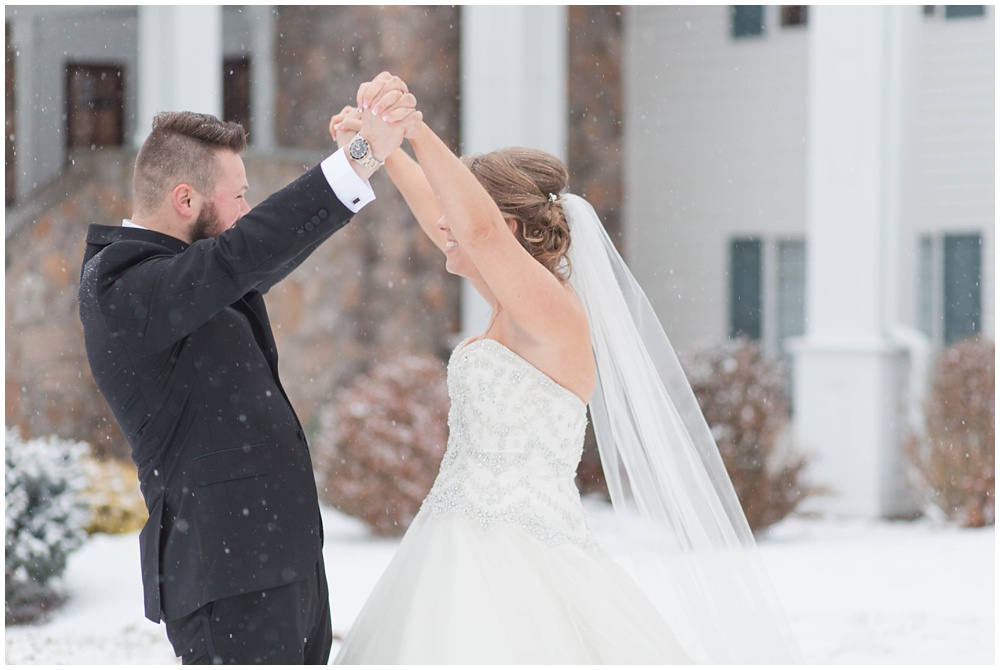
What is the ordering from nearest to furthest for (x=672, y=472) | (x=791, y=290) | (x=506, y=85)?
(x=672, y=472)
(x=506, y=85)
(x=791, y=290)

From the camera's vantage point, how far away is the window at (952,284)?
11172 millimetres

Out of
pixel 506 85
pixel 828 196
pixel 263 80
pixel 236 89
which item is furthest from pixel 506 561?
pixel 236 89

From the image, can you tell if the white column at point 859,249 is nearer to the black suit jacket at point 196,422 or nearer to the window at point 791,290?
the window at point 791,290

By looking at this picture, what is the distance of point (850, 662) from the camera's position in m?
5.34

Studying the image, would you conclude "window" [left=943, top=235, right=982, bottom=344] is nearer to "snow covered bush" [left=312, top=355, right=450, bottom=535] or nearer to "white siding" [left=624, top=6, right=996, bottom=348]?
"white siding" [left=624, top=6, right=996, bottom=348]

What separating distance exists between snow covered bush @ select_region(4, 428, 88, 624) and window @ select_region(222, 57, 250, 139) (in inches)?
259

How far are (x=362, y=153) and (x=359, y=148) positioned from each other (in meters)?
0.01

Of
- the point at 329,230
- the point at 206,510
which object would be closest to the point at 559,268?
the point at 329,230

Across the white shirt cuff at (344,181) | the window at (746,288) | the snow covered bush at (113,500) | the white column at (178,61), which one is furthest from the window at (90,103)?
the white shirt cuff at (344,181)

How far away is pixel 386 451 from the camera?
26.0 ft

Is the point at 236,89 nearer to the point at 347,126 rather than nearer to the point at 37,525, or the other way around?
the point at 37,525

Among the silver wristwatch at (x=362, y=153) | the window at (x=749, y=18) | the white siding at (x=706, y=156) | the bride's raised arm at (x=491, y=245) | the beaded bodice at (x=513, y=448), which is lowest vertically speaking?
A: the beaded bodice at (x=513, y=448)

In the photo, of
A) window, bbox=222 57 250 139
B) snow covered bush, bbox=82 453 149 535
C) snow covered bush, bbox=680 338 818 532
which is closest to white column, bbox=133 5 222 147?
snow covered bush, bbox=82 453 149 535

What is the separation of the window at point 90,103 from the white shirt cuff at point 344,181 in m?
11.8
